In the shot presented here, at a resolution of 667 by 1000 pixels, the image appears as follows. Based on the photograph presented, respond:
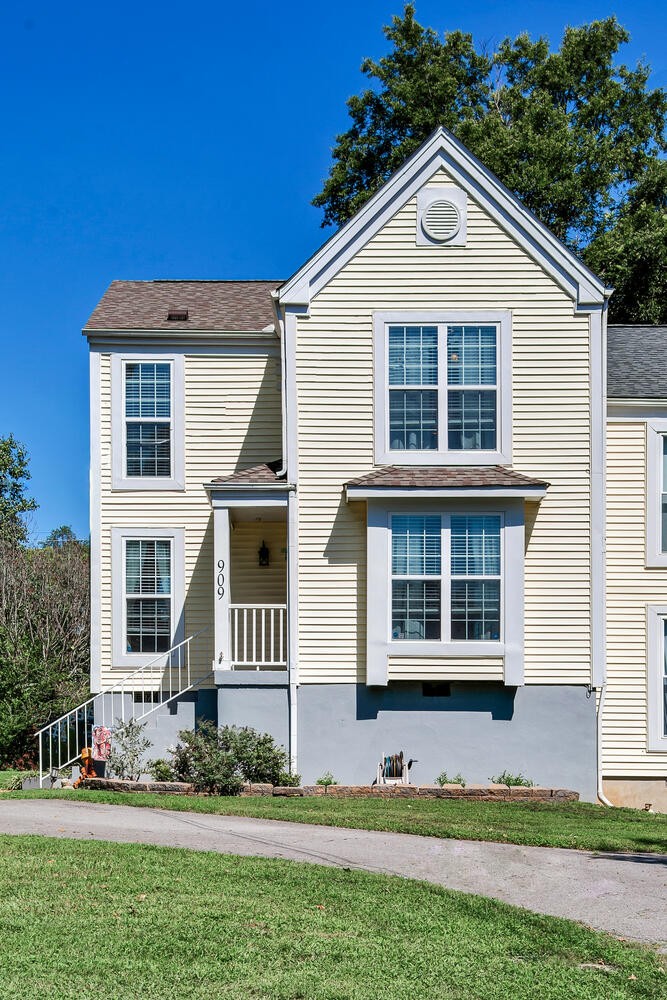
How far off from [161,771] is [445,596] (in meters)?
4.87

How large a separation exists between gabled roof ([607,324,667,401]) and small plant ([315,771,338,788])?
24.6 ft

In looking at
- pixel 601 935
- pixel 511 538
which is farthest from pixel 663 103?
pixel 601 935

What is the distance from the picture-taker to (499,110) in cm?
3547

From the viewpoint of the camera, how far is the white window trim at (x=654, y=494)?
18391 mm

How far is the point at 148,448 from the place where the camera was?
18984 millimetres

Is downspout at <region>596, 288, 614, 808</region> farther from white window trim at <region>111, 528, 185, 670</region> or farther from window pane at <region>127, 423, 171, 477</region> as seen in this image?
window pane at <region>127, 423, 171, 477</region>

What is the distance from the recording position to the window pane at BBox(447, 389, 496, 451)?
57.5 ft

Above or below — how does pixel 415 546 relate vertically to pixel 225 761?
above

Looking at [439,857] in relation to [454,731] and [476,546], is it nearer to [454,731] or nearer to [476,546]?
[454,731]

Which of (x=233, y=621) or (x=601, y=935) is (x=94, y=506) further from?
(x=601, y=935)

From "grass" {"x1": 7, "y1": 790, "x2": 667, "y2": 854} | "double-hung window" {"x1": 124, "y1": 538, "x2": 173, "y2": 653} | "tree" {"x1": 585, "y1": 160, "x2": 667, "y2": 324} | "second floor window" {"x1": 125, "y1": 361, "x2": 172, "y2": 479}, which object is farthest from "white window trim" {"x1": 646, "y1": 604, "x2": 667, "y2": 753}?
"tree" {"x1": 585, "y1": 160, "x2": 667, "y2": 324}

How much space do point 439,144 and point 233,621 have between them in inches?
328

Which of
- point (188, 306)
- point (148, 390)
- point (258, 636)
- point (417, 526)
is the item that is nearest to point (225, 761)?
point (258, 636)

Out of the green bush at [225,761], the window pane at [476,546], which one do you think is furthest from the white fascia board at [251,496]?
the green bush at [225,761]
